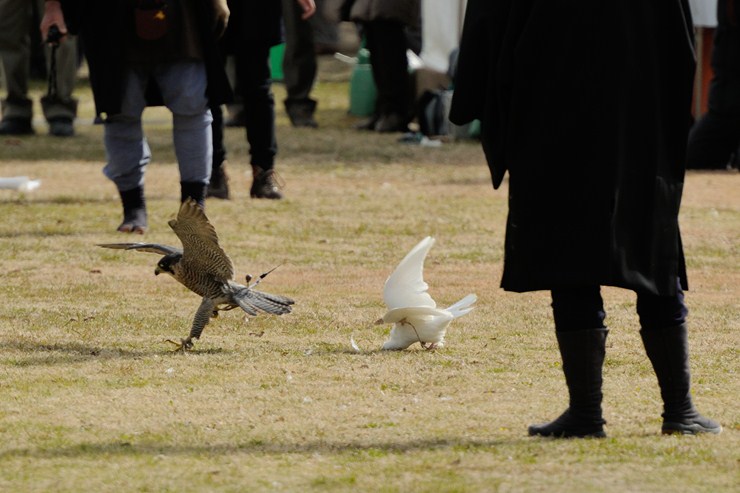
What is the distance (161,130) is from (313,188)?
4.38 metres

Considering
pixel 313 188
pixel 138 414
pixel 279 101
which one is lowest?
pixel 279 101

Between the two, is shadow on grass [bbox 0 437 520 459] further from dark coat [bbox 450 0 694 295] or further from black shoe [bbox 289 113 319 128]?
black shoe [bbox 289 113 319 128]

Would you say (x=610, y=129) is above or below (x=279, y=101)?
above

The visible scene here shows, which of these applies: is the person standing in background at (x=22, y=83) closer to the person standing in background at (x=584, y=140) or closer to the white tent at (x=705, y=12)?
the white tent at (x=705, y=12)

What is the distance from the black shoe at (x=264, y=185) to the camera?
391 inches

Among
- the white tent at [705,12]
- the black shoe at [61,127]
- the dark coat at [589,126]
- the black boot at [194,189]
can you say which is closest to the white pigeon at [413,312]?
the dark coat at [589,126]

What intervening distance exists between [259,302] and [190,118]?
246 centimetres

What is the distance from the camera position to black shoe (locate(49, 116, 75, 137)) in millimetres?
13898

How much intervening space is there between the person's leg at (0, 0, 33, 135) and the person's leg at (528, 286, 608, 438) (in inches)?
412

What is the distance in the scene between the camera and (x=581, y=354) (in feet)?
14.0

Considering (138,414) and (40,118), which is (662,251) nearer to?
(138,414)

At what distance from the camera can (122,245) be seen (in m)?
5.67

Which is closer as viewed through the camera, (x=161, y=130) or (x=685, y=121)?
(x=685, y=121)

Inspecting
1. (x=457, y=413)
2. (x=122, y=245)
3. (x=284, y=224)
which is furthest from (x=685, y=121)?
(x=284, y=224)
